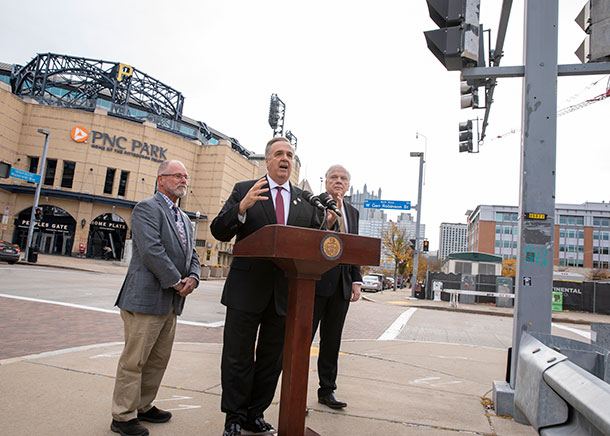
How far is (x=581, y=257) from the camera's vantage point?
80.8 m

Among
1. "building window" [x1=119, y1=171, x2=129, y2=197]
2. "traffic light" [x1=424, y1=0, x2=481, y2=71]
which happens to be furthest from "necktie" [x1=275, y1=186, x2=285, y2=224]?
"building window" [x1=119, y1=171, x2=129, y2=197]

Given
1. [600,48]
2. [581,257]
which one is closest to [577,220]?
[581,257]

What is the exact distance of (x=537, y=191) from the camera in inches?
145

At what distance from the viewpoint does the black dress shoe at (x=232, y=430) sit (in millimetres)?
2553

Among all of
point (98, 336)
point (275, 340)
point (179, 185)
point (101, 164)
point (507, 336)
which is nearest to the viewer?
point (275, 340)

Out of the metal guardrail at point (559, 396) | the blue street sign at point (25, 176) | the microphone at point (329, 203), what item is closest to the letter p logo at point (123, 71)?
the blue street sign at point (25, 176)

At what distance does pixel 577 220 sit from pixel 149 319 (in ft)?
312

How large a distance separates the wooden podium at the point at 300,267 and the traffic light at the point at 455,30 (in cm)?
228

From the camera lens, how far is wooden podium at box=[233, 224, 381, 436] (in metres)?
2.09

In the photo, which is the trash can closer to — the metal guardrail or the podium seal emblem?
the podium seal emblem

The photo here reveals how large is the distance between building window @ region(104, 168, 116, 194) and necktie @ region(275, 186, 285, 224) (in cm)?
4110

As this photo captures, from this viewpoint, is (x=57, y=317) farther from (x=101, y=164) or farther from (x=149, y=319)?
(x=101, y=164)

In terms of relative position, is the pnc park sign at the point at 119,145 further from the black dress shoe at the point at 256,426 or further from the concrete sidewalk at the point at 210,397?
the black dress shoe at the point at 256,426

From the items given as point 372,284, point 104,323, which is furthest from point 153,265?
point 372,284
